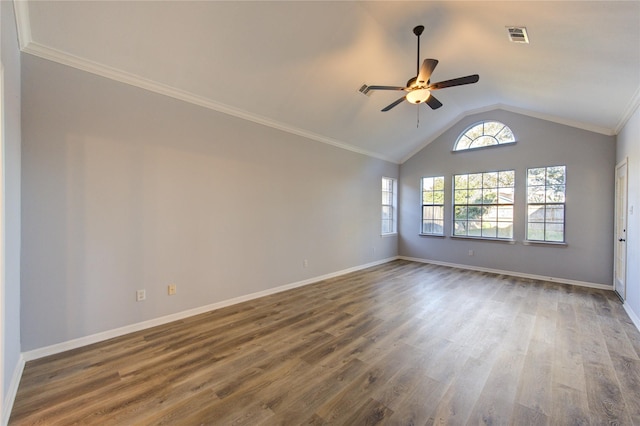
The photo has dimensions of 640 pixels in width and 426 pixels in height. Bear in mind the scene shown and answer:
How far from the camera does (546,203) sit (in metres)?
5.21

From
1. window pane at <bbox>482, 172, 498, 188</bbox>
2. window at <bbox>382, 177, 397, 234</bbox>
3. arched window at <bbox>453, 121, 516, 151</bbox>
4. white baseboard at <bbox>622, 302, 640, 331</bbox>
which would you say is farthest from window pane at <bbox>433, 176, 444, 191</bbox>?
white baseboard at <bbox>622, 302, 640, 331</bbox>

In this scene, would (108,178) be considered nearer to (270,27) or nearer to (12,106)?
(12,106)

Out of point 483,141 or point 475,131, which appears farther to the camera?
point 475,131

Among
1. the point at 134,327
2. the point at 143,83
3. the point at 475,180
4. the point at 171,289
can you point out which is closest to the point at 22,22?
the point at 143,83

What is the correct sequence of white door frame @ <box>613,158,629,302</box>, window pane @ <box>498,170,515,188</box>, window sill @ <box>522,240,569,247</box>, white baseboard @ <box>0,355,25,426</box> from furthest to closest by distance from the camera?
window pane @ <box>498,170,515,188</box> → window sill @ <box>522,240,569,247</box> → white door frame @ <box>613,158,629,302</box> → white baseboard @ <box>0,355,25,426</box>

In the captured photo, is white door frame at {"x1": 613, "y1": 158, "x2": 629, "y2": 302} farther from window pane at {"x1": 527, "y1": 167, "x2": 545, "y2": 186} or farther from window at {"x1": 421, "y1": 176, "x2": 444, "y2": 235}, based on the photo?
window at {"x1": 421, "y1": 176, "x2": 444, "y2": 235}

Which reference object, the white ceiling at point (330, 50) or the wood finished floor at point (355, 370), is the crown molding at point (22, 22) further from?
the wood finished floor at point (355, 370)

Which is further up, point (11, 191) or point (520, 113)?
point (520, 113)

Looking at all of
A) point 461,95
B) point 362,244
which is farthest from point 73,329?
point 461,95

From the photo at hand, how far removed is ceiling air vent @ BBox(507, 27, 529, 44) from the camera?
8.91ft

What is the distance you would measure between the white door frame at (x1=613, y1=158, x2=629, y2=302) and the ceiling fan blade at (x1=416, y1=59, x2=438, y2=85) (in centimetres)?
348

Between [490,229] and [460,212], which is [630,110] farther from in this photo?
[460,212]

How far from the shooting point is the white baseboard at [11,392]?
64.0 inches

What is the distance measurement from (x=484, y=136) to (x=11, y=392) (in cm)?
768
